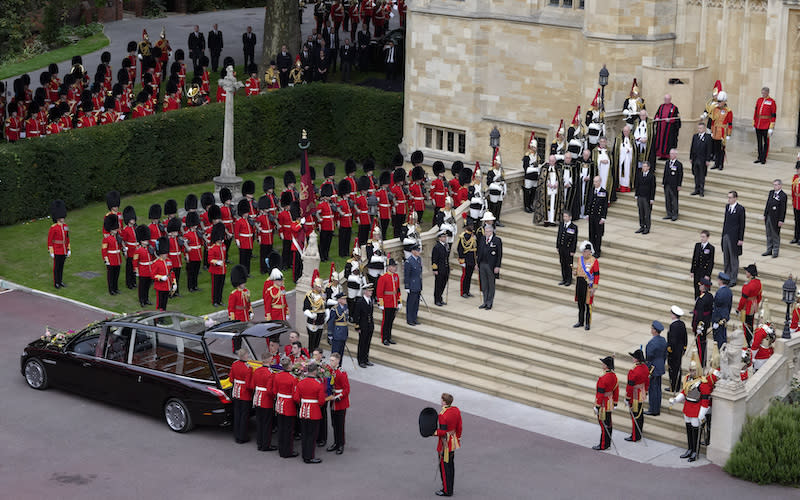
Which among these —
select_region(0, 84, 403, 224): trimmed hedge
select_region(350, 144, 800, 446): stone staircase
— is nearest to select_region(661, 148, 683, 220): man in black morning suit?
select_region(350, 144, 800, 446): stone staircase

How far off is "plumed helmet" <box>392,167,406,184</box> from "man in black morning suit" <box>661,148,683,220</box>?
6.32 m

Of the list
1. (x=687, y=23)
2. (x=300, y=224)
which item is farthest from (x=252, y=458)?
(x=687, y=23)

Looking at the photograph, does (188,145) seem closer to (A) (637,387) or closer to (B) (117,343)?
(B) (117,343)

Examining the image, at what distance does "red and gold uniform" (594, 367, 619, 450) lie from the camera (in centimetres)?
2056

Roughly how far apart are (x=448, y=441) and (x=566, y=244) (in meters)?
7.83

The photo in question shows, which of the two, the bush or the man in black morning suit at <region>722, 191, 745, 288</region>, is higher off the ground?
the man in black morning suit at <region>722, 191, 745, 288</region>

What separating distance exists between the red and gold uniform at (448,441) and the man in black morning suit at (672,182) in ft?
32.2

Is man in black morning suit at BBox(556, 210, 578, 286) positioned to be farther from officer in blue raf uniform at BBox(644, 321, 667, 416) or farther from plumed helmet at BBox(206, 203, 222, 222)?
plumed helmet at BBox(206, 203, 222, 222)

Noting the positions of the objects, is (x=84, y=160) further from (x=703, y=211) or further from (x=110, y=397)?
(x=703, y=211)

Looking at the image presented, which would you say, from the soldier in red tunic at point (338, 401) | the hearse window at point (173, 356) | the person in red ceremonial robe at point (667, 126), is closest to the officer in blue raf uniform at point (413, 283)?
the soldier in red tunic at point (338, 401)

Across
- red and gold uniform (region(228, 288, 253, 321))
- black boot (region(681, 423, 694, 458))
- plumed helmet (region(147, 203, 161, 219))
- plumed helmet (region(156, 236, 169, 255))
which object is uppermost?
plumed helmet (region(147, 203, 161, 219))

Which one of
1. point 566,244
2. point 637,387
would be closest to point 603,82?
point 566,244

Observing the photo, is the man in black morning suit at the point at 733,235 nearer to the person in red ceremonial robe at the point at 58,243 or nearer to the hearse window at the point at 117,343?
the hearse window at the point at 117,343

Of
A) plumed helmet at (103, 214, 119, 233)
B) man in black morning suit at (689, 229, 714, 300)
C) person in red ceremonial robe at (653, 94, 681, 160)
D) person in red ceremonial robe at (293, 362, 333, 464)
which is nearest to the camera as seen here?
person in red ceremonial robe at (293, 362, 333, 464)
